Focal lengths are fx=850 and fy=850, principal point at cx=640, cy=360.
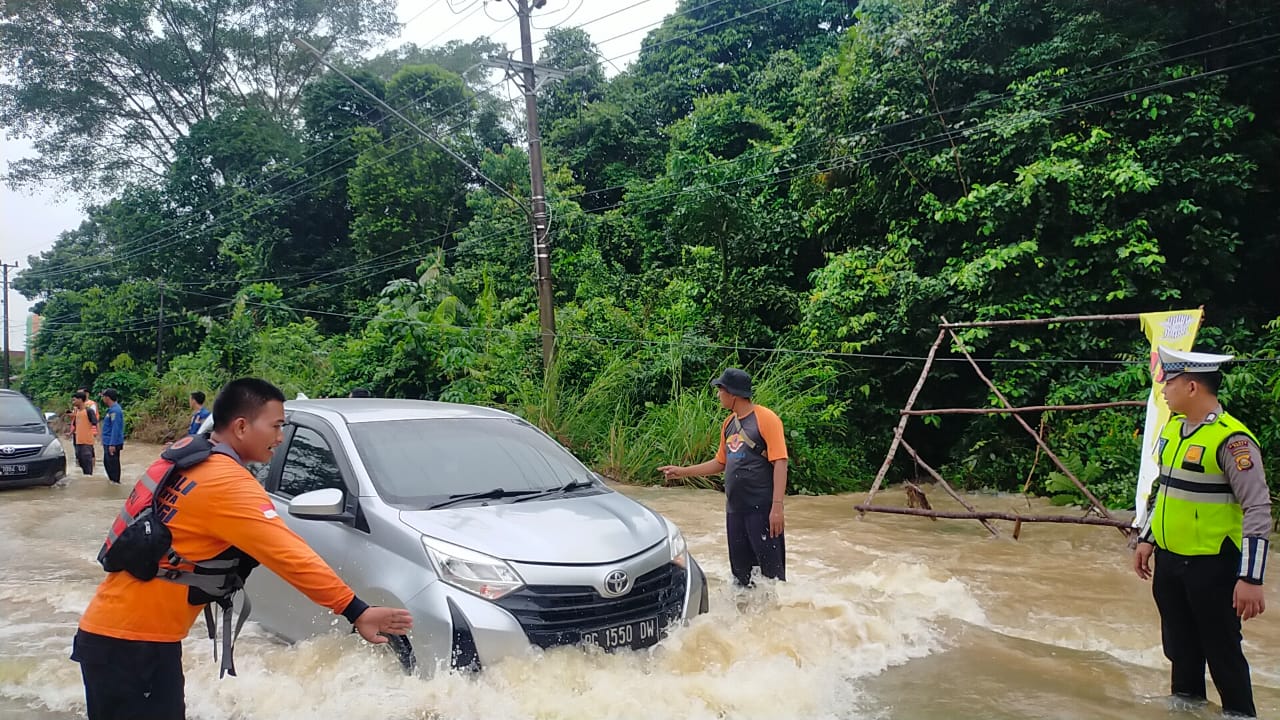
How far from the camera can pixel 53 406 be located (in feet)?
117

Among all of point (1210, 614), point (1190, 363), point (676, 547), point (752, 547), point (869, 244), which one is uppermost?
point (869, 244)

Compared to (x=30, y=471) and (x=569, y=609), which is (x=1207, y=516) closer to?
(x=569, y=609)

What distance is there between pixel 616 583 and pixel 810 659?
5.47 feet

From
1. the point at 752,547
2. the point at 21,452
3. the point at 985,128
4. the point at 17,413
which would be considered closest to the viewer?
the point at 752,547

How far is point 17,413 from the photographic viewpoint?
A: 14.2 m

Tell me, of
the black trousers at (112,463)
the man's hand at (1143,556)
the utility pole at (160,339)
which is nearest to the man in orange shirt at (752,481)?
the man's hand at (1143,556)

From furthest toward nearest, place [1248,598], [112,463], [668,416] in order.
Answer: [112,463]
[668,416]
[1248,598]

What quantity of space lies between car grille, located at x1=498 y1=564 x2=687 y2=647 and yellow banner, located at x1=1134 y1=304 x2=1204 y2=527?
4.45 m

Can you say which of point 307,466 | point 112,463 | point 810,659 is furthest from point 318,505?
point 112,463

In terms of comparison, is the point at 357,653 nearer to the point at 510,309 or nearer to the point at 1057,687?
the point at 1057,687

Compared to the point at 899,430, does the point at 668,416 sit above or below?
below

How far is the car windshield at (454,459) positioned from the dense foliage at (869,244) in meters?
6.53

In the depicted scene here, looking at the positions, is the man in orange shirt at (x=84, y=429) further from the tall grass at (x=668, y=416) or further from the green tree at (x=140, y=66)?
the green tree at (x=140, y=66)

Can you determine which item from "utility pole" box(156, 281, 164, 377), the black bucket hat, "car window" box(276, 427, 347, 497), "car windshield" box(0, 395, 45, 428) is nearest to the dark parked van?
"car windshield" box(0, 395, 45, 428)
